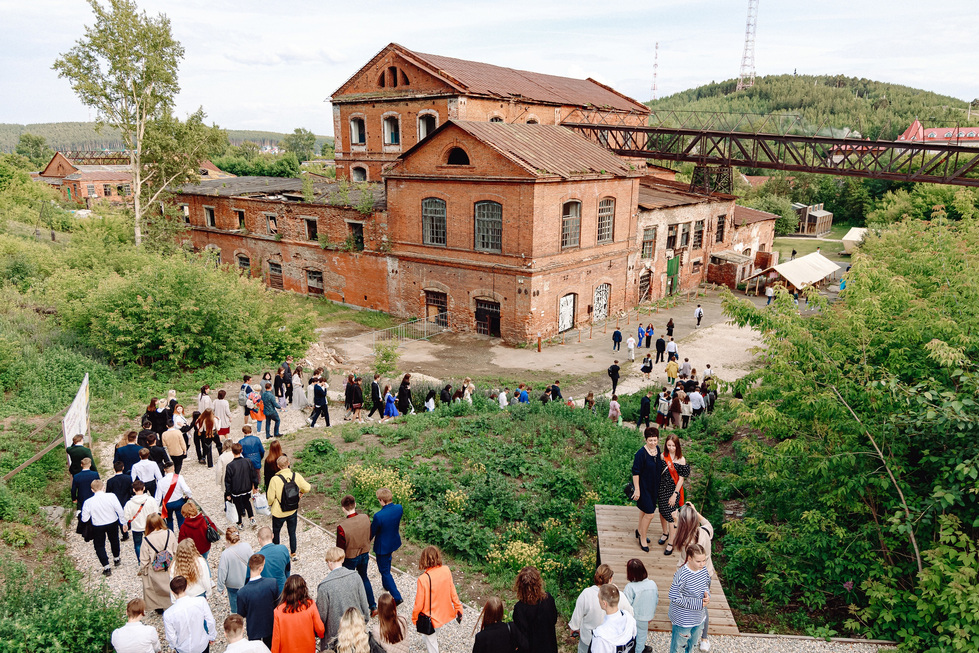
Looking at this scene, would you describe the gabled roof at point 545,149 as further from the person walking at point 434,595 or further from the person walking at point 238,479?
the person walking at point 434,595

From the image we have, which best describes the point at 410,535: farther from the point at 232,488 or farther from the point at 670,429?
the point at 670,429

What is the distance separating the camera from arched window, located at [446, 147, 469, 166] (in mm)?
24141

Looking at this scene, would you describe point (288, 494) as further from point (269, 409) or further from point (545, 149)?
point (545, 149)

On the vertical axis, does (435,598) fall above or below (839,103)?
below

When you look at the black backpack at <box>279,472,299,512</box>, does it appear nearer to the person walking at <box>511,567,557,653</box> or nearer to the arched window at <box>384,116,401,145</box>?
the person walking at <box>511,567,557,653</box>

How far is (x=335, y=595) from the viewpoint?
5812mm

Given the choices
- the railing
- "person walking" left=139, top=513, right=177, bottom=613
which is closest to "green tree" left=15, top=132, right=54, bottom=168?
the railing

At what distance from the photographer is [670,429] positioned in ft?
50.6

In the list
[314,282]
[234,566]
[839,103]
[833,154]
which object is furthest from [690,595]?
[839,103]

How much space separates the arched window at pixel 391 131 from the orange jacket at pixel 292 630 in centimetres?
3025

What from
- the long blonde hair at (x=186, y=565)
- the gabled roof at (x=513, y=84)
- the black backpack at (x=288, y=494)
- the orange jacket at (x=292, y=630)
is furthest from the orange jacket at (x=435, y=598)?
the gabled roof at (x=513, y=84)

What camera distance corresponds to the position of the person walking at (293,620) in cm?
548

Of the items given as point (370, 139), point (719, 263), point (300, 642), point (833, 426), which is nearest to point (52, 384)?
point (300, 642)

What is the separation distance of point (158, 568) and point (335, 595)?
235cm
